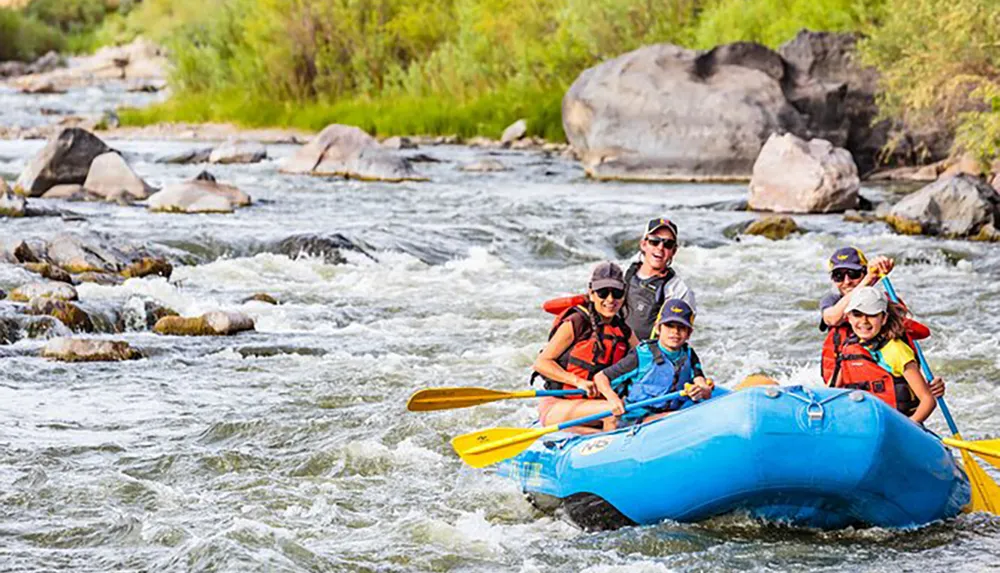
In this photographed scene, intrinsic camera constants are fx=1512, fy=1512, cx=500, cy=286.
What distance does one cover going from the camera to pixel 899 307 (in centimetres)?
627

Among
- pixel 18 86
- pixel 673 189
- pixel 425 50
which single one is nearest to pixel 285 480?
pixel 673 189

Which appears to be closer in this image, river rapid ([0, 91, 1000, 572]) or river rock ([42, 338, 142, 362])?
river rapid ([0, 91, 1000, 572])

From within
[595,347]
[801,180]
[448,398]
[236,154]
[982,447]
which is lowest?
[236,154]

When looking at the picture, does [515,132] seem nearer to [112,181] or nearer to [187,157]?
[187,157]

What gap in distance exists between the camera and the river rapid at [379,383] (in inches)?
228

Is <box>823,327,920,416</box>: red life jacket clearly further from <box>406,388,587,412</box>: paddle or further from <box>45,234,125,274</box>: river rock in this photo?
<box>45,234,125,274</box>: river rock

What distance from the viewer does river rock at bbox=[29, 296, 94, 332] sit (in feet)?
32.8

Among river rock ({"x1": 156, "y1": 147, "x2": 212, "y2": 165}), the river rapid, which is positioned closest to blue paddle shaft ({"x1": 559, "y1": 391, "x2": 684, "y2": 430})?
the river rapid

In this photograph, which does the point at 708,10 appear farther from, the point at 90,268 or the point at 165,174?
the point at 90,268

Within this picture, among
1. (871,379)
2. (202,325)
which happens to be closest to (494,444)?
(871,379)

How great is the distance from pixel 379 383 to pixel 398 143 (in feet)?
56.4

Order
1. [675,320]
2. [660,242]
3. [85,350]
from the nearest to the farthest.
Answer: [675,320]
[660,242]
[85,350]

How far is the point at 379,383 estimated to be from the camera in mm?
8875

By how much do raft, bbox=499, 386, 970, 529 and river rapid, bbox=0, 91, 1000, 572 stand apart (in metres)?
0.09
